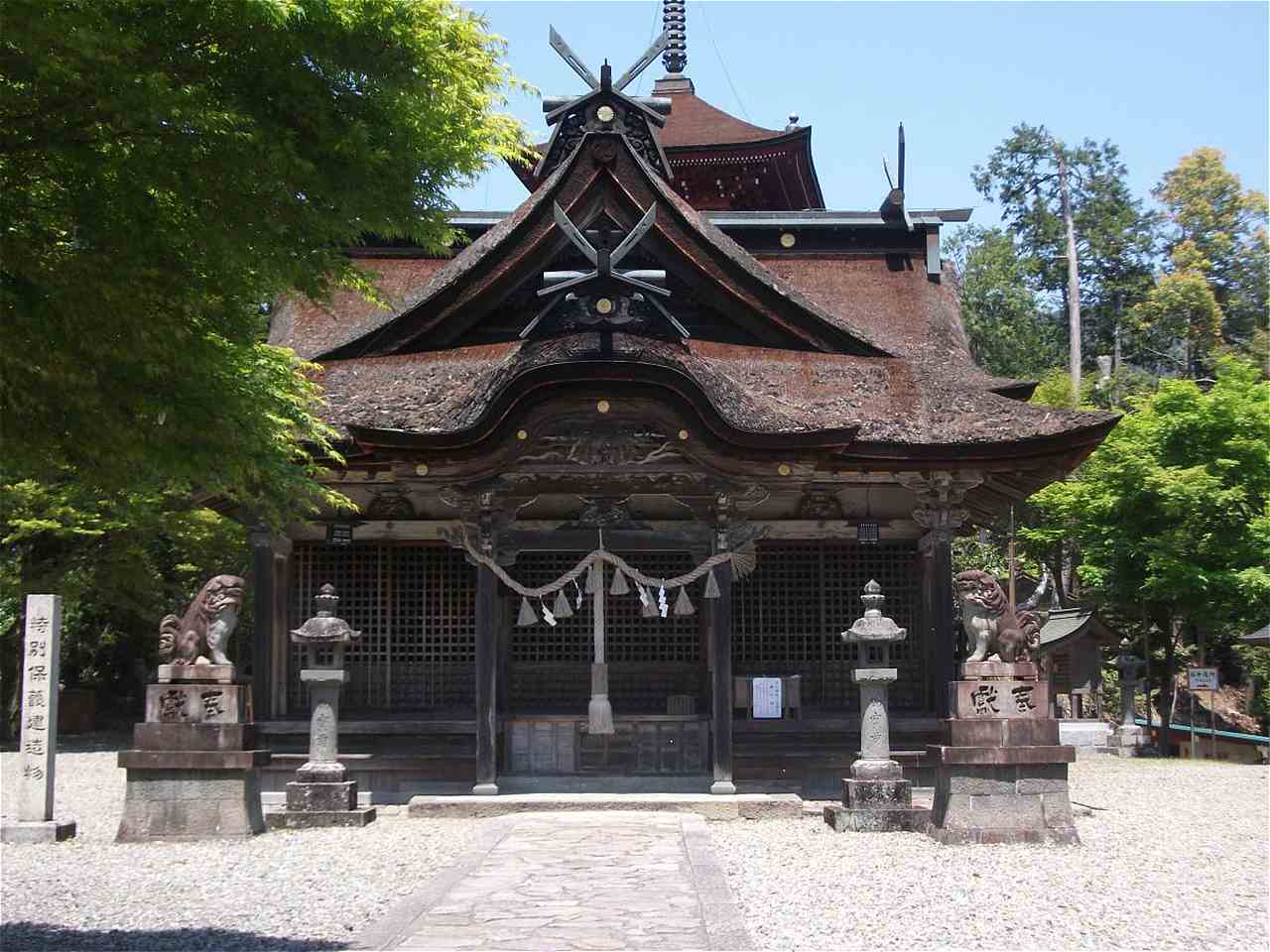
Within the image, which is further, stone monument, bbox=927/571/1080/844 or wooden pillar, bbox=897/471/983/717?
wooden pillar, bbox=897/471/983/717

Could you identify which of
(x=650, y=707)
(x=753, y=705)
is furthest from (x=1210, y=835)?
(x=650, y=707)

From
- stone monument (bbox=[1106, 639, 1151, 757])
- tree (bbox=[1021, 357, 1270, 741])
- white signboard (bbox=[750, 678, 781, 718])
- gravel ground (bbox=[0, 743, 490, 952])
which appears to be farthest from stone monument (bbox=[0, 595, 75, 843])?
stone monument (bbox=[1106, 639, 1151, 757])

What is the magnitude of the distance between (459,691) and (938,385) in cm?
694

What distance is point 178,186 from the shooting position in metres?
5.91

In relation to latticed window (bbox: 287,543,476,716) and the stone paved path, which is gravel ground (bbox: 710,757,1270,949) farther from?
latticed window (bbox: 287,543,476,716)

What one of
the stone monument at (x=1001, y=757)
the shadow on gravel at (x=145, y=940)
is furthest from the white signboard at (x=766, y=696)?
the shadow on gravel at (x=145, y=940)

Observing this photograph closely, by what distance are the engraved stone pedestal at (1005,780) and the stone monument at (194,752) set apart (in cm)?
644

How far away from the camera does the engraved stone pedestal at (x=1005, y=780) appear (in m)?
11.5

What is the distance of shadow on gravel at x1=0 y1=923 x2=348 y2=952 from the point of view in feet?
24.3

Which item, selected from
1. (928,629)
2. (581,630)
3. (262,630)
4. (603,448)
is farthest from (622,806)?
(262,630)

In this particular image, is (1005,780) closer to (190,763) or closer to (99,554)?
(190,763)

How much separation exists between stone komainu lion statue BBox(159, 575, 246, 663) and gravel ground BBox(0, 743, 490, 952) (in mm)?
1743

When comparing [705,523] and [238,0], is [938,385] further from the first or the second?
[238,0]

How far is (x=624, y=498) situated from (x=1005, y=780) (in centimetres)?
533
